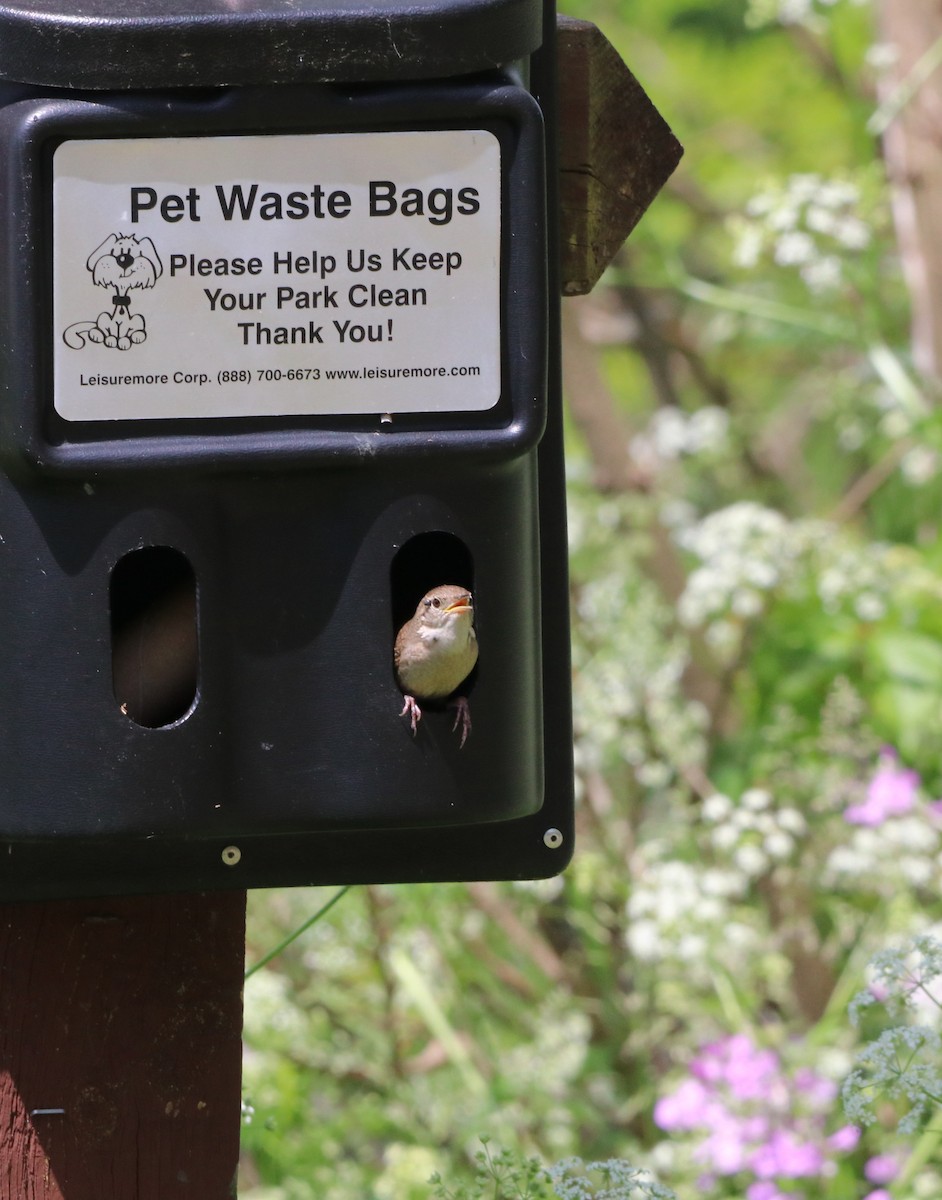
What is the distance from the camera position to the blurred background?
2.43 m

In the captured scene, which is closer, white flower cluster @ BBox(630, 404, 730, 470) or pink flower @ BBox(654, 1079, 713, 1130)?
pink flower @ BBox(654, 1079, 713, 1130)

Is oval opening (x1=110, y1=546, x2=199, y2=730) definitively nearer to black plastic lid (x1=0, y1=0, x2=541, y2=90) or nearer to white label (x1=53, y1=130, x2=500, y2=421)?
white label (x1=53, y1=130, x2=500, y2=421)

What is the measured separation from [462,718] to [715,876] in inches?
51.8

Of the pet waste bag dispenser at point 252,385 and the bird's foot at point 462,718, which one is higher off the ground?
the pet waste bag dispenser at point 252,385

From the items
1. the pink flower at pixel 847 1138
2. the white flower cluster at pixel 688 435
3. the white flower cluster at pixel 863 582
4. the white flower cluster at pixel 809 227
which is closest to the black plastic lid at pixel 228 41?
the pink flower at pixel 847 1138

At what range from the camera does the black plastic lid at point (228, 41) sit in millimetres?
1230

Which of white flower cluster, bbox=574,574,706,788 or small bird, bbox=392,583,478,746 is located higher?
small bird, bbox=392,583,478,746

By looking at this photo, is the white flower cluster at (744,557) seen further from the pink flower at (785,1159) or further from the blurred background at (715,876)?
the pink flower at (785,1159)

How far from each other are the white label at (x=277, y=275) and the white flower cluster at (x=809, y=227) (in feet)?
6.28

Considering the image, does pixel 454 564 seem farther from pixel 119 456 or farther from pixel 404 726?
pixel 119 456

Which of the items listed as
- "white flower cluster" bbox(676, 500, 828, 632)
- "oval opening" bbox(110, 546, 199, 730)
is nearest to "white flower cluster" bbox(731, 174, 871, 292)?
"white flower cluster" bbox(676, 500, 828, 632)

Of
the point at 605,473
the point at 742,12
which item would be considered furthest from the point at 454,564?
the point at 742,12

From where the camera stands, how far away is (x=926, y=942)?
1599 mm

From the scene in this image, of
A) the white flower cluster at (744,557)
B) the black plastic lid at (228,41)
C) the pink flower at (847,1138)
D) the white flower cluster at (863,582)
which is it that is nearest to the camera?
the black plastic lid at (228,41)
